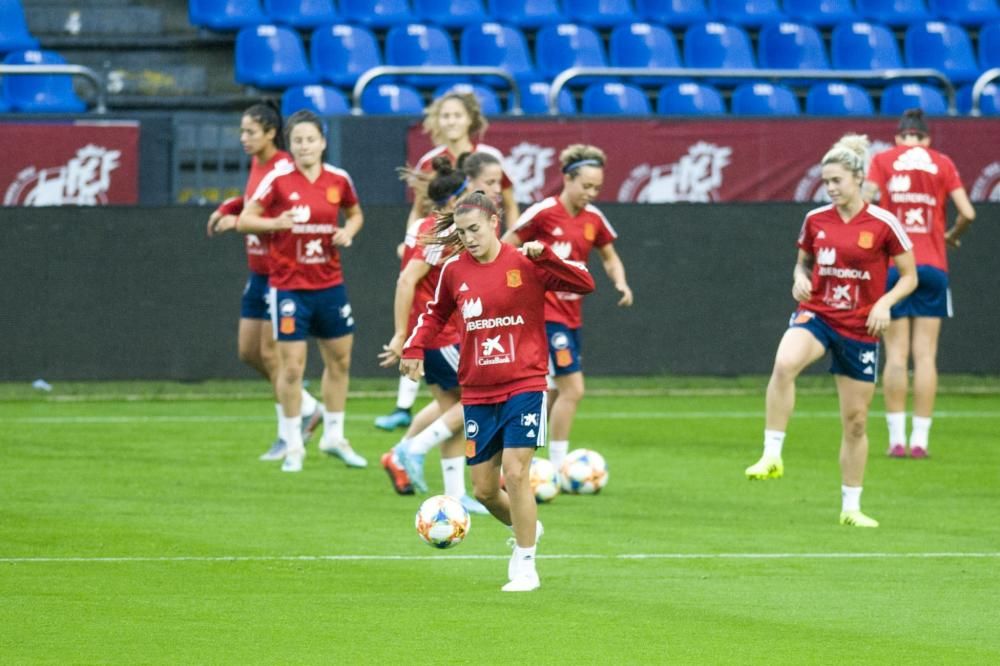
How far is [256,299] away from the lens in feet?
43.8

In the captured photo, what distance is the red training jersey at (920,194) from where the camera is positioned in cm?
1377

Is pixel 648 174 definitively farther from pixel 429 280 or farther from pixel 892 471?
pixel 429 280

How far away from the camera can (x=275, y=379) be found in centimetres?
1354

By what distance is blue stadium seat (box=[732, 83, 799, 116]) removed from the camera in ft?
66.9

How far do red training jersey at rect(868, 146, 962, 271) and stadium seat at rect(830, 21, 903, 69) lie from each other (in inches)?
335

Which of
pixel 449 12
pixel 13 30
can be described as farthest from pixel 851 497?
pixel 13 30

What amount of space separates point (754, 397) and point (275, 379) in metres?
5.77

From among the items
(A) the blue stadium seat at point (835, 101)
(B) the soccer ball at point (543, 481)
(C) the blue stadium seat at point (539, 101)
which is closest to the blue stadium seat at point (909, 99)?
(A) the blue stadium seat at point (835, 101)

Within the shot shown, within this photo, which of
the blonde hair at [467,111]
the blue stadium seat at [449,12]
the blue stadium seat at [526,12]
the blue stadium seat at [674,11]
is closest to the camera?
the blonde hair at [467,111]

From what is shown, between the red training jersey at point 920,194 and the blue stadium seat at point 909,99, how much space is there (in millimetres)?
6892

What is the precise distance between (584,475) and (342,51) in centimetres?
1052

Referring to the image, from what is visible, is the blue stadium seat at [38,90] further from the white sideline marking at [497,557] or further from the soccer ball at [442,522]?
the soccer ball at [442,522]

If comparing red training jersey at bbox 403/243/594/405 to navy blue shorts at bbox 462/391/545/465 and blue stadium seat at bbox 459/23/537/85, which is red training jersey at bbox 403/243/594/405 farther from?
blue stadium seat at bbox 459/23/537/85

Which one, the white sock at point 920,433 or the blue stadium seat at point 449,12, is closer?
the white sock at point 920,433
